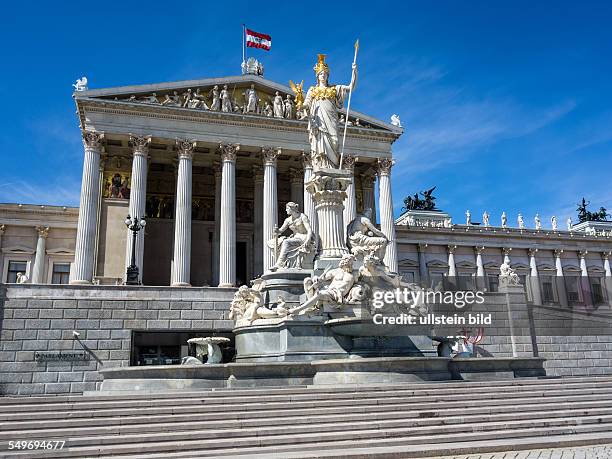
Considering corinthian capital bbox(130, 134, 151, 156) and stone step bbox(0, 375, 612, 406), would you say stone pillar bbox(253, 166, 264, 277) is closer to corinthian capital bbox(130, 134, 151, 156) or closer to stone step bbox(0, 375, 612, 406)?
corinthian capital bbox(130, 134, 151, 156)

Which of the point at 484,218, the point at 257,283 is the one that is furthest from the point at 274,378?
the point at 484,218

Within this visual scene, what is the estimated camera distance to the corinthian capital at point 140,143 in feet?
124

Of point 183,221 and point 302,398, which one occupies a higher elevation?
point 183,221

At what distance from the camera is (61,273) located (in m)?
43.3

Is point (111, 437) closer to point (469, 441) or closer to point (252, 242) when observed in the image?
point (469, 441)

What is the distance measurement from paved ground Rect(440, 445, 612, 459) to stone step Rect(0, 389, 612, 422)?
1.83m

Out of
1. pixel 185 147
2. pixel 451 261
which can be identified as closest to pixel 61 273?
pixel 185 147

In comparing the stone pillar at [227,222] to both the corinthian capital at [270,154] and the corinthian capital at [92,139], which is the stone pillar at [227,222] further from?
the corinthian capital at [92,139]

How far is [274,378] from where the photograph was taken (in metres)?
12.3

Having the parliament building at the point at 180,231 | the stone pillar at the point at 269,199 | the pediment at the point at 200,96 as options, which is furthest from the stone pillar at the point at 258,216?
the pediment at the point at 200,96

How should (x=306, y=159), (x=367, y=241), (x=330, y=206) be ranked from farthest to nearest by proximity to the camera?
(x=306, y=159)
(x=330, y=206)
(x=367, y=241)

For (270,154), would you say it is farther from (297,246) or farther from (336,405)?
(336,405)

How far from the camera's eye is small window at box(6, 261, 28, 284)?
139 feet

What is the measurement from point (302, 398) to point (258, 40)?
1527 inches
